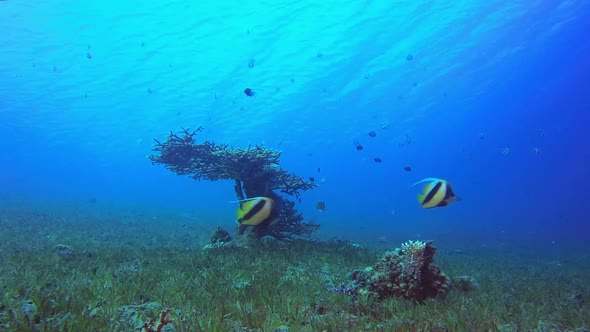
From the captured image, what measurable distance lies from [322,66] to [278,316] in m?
39.9

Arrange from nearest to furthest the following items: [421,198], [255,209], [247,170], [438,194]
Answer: [255,209] → [438,194] → [421,198] → [247,170]

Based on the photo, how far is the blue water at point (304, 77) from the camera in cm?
3119

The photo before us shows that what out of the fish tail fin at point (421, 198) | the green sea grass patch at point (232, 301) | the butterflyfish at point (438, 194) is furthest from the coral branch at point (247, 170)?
the butterflyfish at point (438, 194)

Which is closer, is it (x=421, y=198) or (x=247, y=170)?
(x=421, y=198)

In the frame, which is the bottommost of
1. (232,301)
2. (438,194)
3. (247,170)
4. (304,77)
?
(232,301)

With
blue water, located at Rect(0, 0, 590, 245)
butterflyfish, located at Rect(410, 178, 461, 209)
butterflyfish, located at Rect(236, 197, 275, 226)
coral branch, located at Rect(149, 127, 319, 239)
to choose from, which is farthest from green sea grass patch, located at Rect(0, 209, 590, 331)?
blue water, located at Rect(0, 0, 590, 245)

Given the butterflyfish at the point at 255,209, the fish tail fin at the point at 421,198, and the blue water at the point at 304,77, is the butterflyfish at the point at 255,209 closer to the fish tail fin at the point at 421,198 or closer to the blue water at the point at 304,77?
the fish tail fin at the point at 421,198

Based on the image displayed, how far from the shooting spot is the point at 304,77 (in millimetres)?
44688

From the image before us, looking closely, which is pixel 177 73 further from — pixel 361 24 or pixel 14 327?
pixel 14 327

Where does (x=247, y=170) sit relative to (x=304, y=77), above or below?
below

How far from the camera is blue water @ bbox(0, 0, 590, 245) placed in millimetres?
31188

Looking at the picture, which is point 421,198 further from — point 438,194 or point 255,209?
point 255,209

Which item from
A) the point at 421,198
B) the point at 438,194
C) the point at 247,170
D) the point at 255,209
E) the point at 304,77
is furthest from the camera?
the point at 304,77

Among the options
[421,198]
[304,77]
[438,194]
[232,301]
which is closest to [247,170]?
[232,301]
